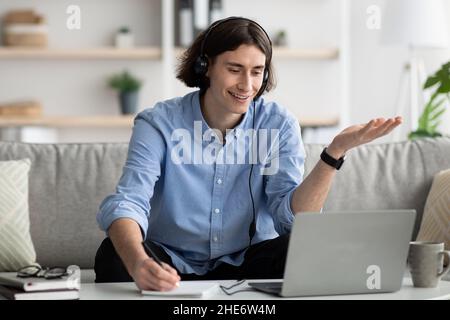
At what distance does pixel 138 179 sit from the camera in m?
1.96

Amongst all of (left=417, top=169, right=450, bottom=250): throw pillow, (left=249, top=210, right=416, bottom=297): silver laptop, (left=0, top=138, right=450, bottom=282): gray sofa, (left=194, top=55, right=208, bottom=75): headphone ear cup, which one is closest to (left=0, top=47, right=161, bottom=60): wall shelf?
(left=0, top=138, right=450, bottom=282): gray sofa

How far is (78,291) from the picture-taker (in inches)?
60.4

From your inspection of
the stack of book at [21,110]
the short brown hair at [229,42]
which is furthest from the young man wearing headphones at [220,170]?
the stack of book at [21,110]

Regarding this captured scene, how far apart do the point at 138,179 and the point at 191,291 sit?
1.76 ft

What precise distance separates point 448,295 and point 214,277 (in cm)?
67

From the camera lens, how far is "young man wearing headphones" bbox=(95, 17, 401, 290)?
2006mm

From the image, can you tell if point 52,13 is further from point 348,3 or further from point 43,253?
point 43,253

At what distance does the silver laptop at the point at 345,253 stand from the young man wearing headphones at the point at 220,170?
0.42m

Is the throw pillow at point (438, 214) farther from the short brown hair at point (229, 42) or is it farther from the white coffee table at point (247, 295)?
the white coffee table at point (247, 295)

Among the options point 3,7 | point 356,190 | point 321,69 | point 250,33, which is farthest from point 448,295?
point 3,7

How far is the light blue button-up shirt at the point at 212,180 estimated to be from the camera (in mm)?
2078

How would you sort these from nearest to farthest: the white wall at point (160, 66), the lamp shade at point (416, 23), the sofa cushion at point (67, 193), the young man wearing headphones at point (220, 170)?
the young man wearing headphones at point (220, 170) → the sofa cushion at point (67, 193) → the lamp shade at point (416, 23) → the white wall at point (160, 66)

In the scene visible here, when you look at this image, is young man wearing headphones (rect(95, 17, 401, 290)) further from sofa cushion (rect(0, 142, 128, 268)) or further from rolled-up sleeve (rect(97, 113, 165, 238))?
sofa cushion (rect(0, 142, 128, 268))

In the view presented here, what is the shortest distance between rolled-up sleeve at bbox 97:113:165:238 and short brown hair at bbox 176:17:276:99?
174 millimetres
